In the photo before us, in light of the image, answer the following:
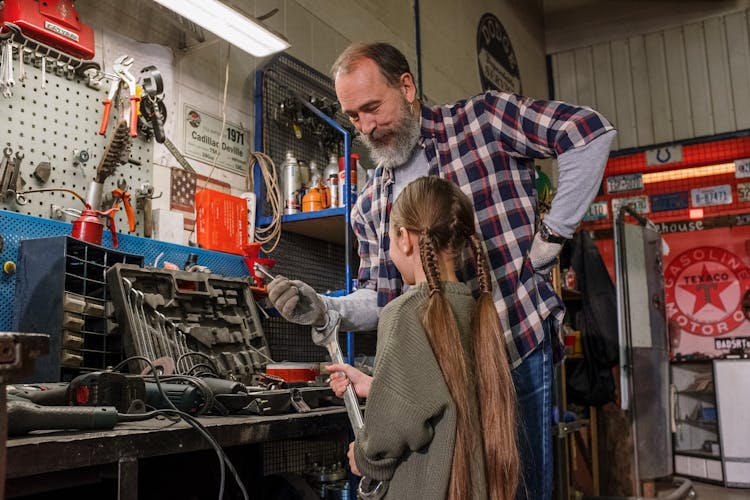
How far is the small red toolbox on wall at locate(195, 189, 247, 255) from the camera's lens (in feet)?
8.27

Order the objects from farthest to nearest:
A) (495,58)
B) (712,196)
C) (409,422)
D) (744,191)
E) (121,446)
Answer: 1. (712,196)
2. (744,191)
3. (495,58)
4. (409,422)
5. (121,446)

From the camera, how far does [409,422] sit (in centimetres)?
119

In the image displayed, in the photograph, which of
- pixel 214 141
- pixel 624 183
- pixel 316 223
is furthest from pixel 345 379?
pixel 624 183

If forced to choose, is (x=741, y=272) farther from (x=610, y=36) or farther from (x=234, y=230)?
(x=234, y=230)

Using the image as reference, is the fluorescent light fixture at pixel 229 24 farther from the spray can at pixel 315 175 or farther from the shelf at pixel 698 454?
the shelf at pixel 698 454

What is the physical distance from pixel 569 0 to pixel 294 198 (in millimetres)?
5228

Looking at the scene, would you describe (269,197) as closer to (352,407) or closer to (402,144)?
(402,144)

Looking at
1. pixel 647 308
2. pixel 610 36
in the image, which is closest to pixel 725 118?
pixel 610 36

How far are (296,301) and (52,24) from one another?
1.17 metres

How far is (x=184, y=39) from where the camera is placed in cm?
266

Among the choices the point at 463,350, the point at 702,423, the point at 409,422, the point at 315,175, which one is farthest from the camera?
the point at 702,423

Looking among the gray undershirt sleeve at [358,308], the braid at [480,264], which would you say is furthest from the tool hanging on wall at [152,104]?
the braid at [480,264]

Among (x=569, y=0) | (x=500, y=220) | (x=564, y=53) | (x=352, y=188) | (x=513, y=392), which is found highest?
(x=569, y=0)

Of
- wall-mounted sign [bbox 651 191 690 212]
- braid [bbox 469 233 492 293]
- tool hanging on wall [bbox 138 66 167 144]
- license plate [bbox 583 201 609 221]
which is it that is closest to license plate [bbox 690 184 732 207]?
wall-mounted sign [bbox 651 191 690 212]
